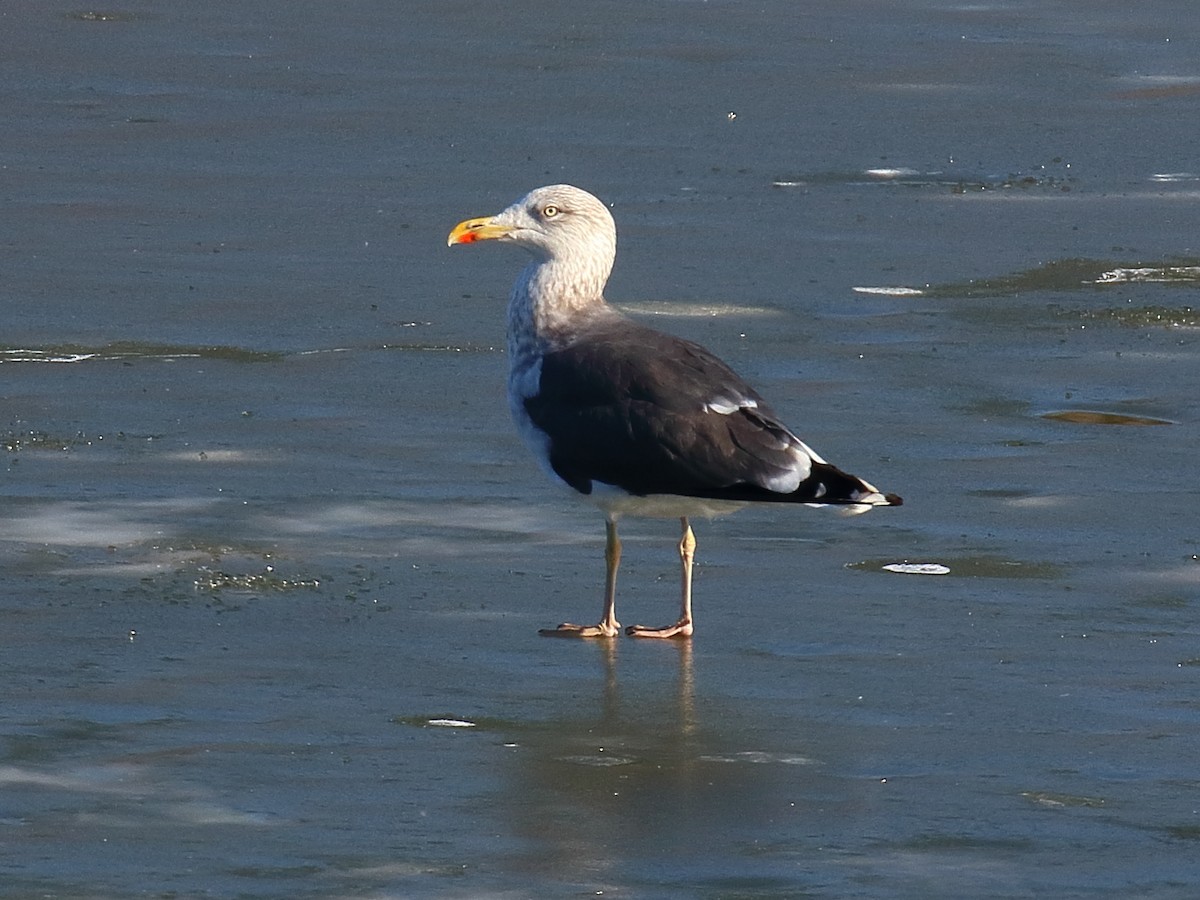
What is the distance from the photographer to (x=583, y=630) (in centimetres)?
736

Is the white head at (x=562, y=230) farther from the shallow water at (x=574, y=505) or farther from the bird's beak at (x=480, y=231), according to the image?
the shallow water at (x=574, y=505)

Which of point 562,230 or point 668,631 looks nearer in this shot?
point 668,631

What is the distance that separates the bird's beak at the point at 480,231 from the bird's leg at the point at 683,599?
1300mm

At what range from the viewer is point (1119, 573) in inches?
310

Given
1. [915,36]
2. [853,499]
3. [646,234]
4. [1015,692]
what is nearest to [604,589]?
[853,499]

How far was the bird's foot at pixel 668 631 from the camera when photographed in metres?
7.38

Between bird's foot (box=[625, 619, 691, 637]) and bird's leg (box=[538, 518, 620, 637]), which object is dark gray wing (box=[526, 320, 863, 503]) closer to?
bird's leg (box=[538, 518, 620, 637])

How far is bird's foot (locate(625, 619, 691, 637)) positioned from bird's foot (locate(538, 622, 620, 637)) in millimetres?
55

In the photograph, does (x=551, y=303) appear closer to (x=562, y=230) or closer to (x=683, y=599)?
(x=562, y=230)

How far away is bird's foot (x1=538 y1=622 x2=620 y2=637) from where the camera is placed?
734cm

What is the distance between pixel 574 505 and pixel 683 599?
133 centimetres

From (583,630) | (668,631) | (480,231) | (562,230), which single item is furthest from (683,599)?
(480,231)

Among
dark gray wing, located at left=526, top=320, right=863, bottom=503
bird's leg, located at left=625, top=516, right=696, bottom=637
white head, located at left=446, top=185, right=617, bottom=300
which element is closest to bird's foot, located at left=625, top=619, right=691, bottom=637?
bird's leg, located at left=625, top=516, right=696, bottom=637

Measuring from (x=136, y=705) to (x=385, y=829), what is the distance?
1110 millimetres
